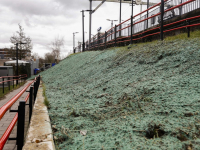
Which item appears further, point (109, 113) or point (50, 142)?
point (109, 113)

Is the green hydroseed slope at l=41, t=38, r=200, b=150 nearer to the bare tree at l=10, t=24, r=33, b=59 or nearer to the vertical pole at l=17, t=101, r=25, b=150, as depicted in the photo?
the vertical pole at l=17, t=101, r=25, b=150

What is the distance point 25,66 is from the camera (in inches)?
976

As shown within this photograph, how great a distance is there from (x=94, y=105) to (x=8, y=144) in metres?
1.70

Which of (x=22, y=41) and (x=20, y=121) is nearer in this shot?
(x=20, y=121)

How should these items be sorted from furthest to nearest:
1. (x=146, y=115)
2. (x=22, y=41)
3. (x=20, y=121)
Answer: (x=22, y=41) < (x=146, y=115) < (x=20, y=121)

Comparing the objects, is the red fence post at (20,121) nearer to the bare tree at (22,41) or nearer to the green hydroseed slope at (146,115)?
the green hydroseed slope at (146,115)

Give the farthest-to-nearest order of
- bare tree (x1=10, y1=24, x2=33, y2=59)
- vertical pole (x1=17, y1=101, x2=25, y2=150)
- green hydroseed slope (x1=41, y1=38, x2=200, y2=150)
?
bare tree (x1=10, y1=24, x2=33, y2=59), vertical pole (x1=17, y1=101, x2=25, y2=150), green hydroseed slope (x1=41, y1=38, x2=200, y2=150)

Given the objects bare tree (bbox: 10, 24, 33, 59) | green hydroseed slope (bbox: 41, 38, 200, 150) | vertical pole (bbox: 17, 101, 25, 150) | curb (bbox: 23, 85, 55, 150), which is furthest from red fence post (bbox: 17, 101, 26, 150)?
bare tree (bbox: 10, 24, 33, 59)

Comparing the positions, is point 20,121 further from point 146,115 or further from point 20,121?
point 146,115

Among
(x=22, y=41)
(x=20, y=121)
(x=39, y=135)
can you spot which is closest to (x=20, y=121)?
(x=20, y=121)

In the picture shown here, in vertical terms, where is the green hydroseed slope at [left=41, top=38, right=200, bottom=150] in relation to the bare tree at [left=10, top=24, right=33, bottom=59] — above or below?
below

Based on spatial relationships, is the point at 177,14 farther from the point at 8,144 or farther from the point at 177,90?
the point at 8,144

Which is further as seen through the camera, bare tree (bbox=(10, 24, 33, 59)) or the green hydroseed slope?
bare tree (bbox=(10, 24, 33, 59))

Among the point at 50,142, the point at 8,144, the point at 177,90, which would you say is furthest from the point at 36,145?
the point at 177,90
